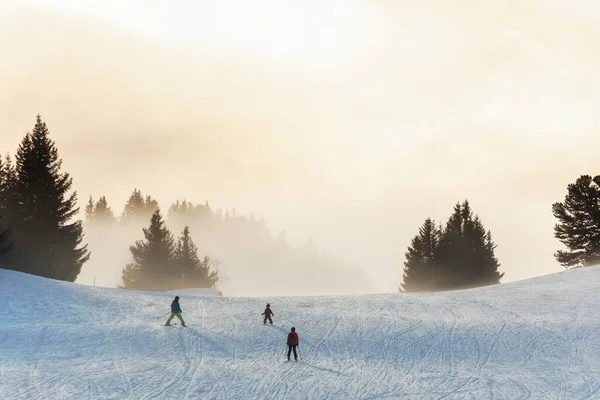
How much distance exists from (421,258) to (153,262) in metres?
33.8

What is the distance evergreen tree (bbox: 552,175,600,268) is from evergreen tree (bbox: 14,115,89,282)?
55090 millimetres

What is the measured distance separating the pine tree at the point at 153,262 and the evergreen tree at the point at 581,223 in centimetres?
4804

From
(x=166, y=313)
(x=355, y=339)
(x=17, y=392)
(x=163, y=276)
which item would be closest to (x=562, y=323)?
(x=355, y=339)

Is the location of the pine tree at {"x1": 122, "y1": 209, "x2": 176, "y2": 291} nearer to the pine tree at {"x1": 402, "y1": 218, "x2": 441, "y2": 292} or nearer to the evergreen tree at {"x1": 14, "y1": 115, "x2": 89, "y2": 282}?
the evergreen tree at {"x1": 14, "y1": 115, "x2": 89, "y2": 282}

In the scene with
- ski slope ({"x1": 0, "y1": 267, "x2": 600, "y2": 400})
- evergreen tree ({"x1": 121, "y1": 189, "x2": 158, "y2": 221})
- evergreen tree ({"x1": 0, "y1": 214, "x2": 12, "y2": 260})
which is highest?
evergreen tree ({"x1": 121, "y1": 189, "x2": 158, "y2": 221})

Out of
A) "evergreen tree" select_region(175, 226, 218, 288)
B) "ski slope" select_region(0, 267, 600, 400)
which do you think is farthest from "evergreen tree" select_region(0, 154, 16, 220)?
"evergreen tree" select_region(175, 226, 218, 288)

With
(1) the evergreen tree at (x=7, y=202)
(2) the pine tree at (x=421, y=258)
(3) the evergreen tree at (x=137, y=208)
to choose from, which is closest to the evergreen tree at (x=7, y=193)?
(1) the evergreen tree at (x=7, y=202)

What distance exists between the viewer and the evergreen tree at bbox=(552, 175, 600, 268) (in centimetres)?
6631

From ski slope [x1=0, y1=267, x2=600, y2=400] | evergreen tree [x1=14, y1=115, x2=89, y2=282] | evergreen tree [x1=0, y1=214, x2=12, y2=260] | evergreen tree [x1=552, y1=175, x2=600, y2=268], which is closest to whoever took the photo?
ski slope [x1=0, y1=267, x2=600, y2=400]

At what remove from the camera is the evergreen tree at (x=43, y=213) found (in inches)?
1994

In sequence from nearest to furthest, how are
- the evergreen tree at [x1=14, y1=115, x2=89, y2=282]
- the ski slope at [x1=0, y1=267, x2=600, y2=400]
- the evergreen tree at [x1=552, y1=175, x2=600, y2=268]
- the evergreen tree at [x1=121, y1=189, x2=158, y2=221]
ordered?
the ski slope at [x1=0, y1=267, x2=600, y2=400], the evergreen tree at [x1=14, y1=115, x2=89, y2=282], the evergreen tree at [x1=552, y1=175, x2=600, y2=268], the evergreen tree at [x1=121, y1=189, x2=158, y2=221]

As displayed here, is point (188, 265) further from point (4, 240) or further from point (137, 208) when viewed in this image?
point (137, 208)

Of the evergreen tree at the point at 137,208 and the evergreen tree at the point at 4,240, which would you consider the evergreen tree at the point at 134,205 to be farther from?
the evergreen tree at the point at 4,240

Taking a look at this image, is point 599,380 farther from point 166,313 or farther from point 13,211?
point 13,211
